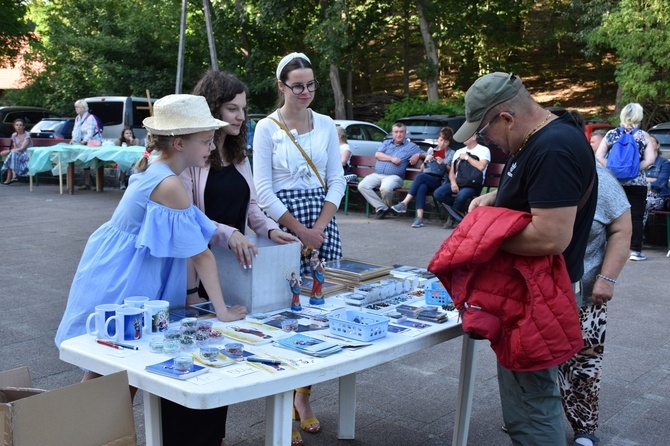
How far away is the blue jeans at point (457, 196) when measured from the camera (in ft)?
33.8

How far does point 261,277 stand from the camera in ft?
9.73

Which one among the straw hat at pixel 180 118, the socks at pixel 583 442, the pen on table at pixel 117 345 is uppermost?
the straw hat at pixel 180 118

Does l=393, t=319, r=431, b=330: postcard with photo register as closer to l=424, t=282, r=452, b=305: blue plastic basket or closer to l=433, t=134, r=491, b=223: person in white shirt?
l=424, t=282, r=452, b=305: blue plastic basket

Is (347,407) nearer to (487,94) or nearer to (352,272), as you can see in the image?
(352,272)

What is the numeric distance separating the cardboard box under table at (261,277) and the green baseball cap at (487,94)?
0.91 metres

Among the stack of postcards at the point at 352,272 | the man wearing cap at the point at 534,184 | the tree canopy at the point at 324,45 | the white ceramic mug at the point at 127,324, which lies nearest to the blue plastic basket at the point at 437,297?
the stack of postcards at the point at 352,272

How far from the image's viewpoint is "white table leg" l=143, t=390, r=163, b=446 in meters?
2.51

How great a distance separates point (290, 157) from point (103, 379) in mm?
1858

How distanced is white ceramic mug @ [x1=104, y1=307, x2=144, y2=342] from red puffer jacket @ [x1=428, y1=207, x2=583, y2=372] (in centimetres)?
105

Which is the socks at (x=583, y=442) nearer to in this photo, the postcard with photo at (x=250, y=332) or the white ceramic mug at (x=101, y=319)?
the postcard with photo at (x=250, y=332)

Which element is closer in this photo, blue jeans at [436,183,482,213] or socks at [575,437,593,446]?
socks at [575,437,593,446]

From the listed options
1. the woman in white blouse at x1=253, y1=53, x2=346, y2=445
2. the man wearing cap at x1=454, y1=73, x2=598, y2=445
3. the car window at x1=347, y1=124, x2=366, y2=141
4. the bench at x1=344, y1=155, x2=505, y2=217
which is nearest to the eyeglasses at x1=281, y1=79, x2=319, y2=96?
the woman in white blouse at x1=253, y1=53, x2=346, y2=445

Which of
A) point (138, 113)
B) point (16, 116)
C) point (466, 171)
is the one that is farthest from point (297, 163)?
point (16, 116)

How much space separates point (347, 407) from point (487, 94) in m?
1.86
